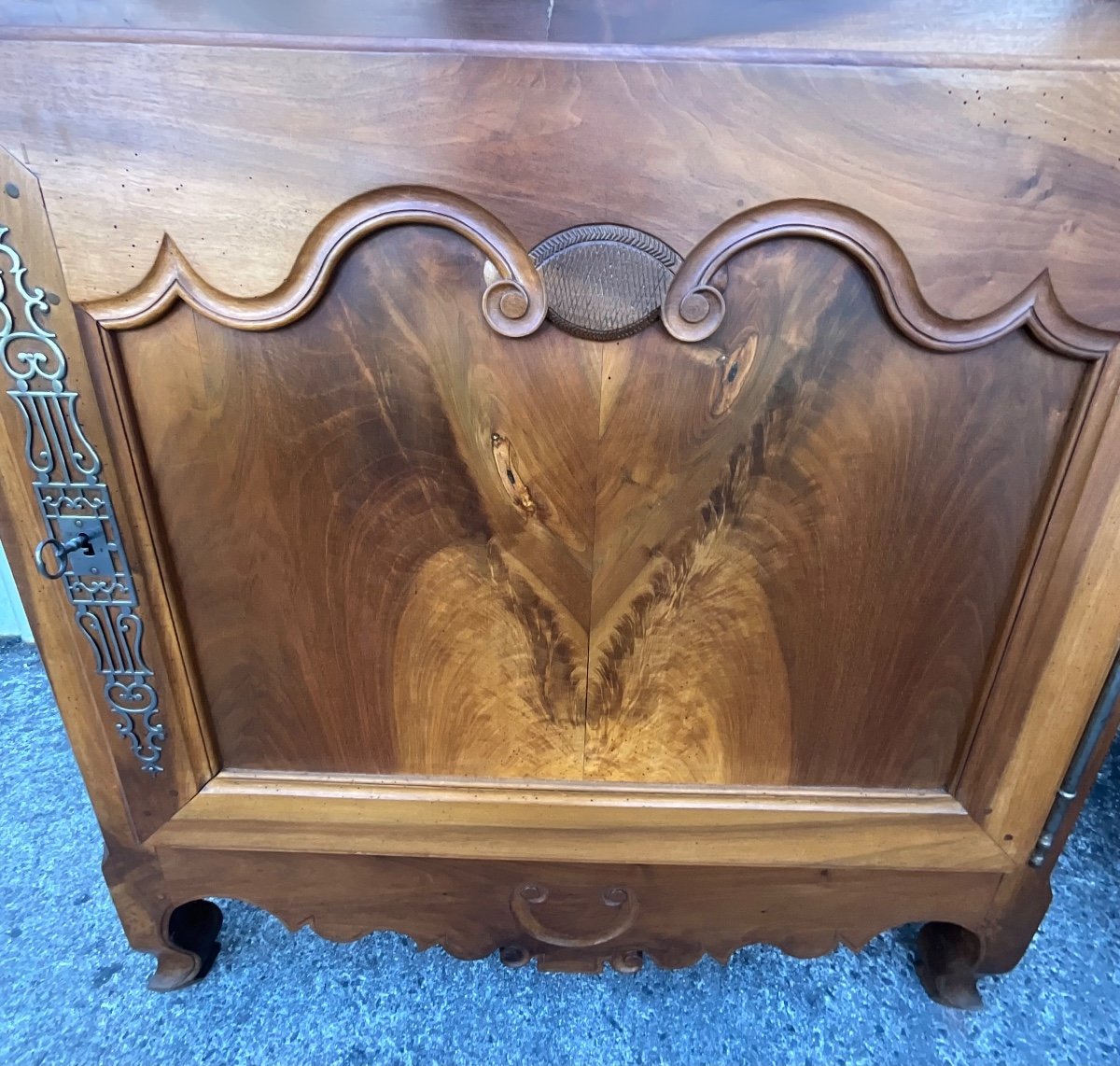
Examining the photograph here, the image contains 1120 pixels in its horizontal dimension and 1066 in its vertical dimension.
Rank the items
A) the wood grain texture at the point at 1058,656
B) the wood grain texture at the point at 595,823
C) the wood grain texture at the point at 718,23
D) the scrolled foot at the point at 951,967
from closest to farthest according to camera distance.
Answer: the wood grain texture at the point at 718,23, the wood grain texture at the point at 1058,656, the wood grain texture at the point at 595,823, the scrolled foot at the point at 951,967

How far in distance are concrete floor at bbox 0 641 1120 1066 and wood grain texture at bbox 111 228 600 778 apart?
0.33 meters

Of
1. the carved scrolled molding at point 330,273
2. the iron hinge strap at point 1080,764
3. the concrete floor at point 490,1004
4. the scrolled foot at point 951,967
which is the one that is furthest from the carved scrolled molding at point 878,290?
the concrete floor at point 490,1004

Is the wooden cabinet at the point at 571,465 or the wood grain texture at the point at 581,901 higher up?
the wooden cabinet at the point at 571,465

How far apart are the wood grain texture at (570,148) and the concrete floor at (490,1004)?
78 centimetres

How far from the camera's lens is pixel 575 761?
0.71 meters

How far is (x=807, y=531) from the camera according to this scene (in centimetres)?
59

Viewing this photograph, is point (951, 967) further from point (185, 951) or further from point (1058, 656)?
point (185, 951)

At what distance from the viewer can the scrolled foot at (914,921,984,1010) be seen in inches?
31.8

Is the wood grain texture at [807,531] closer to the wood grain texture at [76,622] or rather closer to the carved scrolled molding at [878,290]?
the carved scrolled molding at [878,290]

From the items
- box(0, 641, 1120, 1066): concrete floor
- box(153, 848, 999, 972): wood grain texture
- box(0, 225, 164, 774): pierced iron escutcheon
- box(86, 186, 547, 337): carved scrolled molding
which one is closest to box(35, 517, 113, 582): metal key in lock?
box(0, 225, 164, 774): pierced iron escutcheon

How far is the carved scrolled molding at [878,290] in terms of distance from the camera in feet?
1.61

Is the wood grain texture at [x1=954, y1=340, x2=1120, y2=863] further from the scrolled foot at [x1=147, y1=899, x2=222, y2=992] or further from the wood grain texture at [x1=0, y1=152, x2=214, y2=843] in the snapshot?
the scrolled foot at [x1=147, y1=899, x2=222, y2=992]

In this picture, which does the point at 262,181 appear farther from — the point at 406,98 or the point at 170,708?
the point at 170,708

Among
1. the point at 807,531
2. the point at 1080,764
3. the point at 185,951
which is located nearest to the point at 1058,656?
the point at 1080,764
